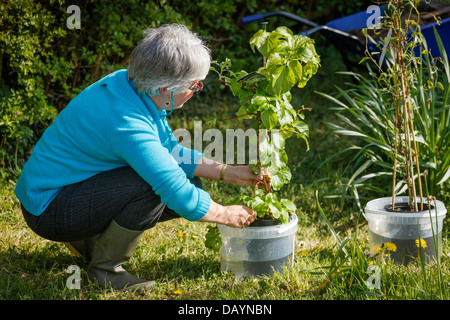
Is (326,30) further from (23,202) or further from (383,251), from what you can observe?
(23,202)

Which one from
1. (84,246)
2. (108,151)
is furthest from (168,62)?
(84,246)

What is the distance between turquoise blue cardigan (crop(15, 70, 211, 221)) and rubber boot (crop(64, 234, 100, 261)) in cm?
33

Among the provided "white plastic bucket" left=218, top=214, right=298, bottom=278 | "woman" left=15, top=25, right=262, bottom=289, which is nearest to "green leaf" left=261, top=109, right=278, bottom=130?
"woman" left=15, top=25, right=262, bottom=289

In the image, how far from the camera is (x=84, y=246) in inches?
95.0

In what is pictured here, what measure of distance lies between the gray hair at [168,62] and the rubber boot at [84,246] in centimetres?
78

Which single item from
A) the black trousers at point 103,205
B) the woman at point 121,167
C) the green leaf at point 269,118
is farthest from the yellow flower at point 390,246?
the black trousers at point 103,205

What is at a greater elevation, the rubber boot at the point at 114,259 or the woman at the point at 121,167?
the woman at the point at 121,167

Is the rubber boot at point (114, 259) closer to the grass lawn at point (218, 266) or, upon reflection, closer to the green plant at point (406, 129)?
the grass lawn at point (218, 266)

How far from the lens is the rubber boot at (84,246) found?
2395 mm

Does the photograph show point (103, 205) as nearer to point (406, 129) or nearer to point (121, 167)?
point (121, 167)

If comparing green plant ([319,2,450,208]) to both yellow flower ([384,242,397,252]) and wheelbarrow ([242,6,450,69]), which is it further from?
wheelbarrow ([242,6,450,69])

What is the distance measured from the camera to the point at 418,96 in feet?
10.4

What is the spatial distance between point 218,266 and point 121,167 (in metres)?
0.68

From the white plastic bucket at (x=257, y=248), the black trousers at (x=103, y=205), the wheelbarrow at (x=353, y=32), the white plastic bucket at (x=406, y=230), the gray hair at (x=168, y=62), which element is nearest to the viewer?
the gray hair at (x=168, y=62)
